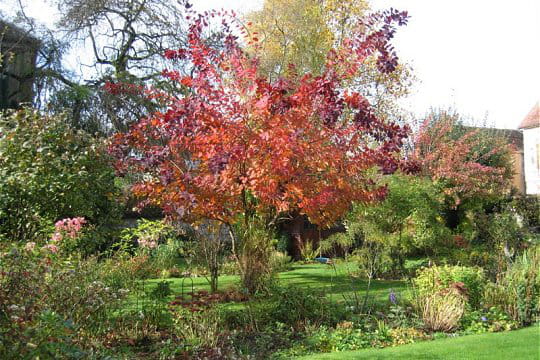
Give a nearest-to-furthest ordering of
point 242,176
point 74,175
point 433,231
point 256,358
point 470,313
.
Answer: point 256,358 < point 242,176 < point 470,313 < point 74,175 < point 433,231

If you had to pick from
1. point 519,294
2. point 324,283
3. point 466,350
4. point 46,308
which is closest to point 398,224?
point 324,283

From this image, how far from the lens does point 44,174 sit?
905cm

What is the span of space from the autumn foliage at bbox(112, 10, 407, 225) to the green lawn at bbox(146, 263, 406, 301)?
2295mm

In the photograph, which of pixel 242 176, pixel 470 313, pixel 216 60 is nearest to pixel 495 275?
pixel 470 313

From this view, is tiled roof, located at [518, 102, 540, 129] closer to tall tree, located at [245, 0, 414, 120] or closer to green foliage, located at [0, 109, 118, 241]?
tall tree, located at [245, 0, 414, 120]

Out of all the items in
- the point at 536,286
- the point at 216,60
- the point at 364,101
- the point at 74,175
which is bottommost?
the point at 536,286

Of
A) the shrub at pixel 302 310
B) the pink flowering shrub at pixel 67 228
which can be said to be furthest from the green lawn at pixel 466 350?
the pink flowering shrub at pixel 67 228

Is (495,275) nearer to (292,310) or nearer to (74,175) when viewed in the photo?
(292,310)

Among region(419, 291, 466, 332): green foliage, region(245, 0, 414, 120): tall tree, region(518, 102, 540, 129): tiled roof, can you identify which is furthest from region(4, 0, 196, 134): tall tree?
region(518, 102, 540, 129): tiled roof

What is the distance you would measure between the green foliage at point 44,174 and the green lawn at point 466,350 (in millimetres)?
5347

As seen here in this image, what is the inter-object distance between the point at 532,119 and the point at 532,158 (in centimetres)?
201

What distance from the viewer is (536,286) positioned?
317 inches

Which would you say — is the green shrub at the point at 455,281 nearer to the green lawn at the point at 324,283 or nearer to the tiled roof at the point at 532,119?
the green lawn at the point at 324,283

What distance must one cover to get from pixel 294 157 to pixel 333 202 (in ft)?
2.89
